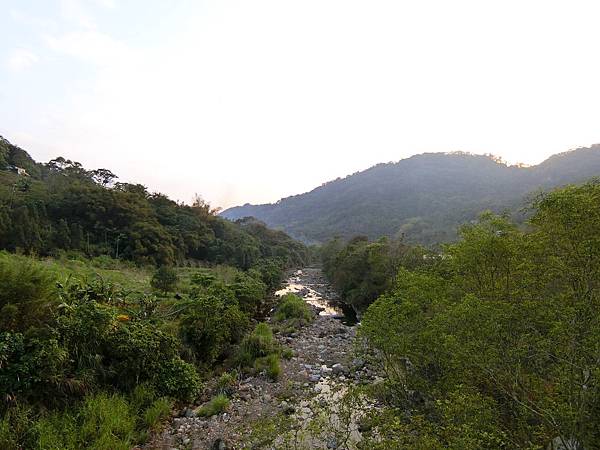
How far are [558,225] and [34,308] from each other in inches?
412

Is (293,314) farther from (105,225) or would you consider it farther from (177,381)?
(105,225)

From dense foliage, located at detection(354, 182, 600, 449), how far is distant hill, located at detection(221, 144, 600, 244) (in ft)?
149

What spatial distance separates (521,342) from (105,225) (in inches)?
1392

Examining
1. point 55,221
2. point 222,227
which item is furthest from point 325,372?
point 222,227

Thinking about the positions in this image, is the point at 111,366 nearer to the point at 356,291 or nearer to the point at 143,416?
the point at 143,416

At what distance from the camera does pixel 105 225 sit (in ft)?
109

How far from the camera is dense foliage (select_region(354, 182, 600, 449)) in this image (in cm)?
468

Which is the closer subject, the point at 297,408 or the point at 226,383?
the point at 297,408

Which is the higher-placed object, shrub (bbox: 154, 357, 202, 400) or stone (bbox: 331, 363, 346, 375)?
shrub (bbox: 154, 357, 202, 400)

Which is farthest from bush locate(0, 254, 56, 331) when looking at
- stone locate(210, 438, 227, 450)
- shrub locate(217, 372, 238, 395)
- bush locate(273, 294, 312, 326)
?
bush locate(273, 294, 312, 326)

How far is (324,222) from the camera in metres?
141

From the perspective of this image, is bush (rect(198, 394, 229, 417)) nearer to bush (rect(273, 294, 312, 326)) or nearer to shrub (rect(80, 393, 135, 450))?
shrub (rect(80, 393, 135, 450))

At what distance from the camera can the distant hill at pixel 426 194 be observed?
2749 inches

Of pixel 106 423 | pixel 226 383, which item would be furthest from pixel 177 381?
pixel 106 423
